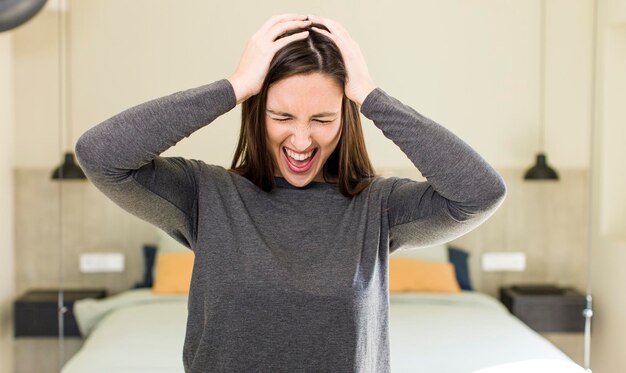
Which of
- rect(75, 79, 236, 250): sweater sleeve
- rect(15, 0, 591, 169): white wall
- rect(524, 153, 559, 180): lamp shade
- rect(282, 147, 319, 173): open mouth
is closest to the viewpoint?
rect(75, 79, 236, 250): sweater sleeve

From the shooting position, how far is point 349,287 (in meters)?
1.09

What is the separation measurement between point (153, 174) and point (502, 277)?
1434mm

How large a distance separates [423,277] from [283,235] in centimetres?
141

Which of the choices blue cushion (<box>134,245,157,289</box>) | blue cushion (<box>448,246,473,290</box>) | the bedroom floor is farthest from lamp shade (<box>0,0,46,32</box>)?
blue cushion (<box>448,246,473,290</box>)

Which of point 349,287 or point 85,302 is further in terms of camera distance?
point 85,302

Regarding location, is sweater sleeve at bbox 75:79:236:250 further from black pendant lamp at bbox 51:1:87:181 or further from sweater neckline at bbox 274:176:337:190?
black pendant lamp at bbox 51:1:87:181

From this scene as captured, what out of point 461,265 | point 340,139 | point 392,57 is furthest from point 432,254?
point 340,139

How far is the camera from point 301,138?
115 cm

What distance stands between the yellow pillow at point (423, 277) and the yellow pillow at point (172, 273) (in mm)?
652

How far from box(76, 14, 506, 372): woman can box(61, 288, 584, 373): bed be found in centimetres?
90

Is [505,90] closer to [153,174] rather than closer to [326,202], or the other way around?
[326,202]

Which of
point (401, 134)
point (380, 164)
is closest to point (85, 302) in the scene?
point (380, 164)

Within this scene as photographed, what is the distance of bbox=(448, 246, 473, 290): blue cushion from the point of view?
229cm

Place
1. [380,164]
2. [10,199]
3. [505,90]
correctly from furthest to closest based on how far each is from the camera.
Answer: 1. [10,199]
2. [505,90]
3. [380,164]
